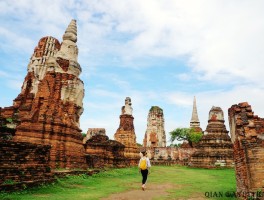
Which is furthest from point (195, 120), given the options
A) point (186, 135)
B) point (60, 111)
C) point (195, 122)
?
point (60, 111)

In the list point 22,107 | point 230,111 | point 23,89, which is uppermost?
point 23,89

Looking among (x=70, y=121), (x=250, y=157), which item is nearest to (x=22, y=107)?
(x=70, y=121)

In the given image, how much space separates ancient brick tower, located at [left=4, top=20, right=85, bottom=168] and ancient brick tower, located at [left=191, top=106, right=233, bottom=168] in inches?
539

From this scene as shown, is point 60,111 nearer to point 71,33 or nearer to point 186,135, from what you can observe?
point 71,33

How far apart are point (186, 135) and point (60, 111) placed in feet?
131

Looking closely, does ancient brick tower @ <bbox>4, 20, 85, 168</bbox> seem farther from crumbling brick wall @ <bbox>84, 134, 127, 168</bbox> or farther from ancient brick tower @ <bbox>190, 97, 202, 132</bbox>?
ancient brick tower @ <bbox>190, 97, 202, 132</bbox>

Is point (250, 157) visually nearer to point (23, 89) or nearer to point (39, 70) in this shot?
point (39, 70)

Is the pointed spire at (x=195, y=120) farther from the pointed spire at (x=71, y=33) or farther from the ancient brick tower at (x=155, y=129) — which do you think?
the pointed spire at (x=71, y=33)

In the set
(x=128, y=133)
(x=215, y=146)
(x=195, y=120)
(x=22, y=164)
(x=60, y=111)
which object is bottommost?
(x=22, y=164)

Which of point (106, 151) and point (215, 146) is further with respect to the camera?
point (215, 146)

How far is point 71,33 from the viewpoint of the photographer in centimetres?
1434

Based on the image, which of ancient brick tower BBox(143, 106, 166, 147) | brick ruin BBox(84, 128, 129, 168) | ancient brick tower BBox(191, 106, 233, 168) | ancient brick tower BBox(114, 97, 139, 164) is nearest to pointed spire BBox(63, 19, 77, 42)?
brick ruin BBox(84, 128, 129, 168)

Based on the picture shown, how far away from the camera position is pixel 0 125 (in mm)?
13227

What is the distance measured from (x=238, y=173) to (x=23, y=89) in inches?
630
